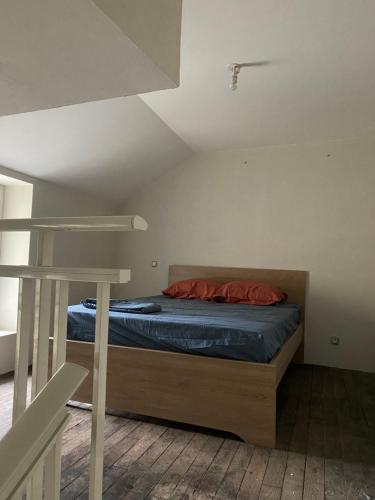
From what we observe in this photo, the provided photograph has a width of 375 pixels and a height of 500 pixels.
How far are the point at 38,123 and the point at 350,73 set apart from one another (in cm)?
226

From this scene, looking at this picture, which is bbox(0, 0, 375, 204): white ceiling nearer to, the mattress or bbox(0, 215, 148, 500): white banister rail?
the mattress

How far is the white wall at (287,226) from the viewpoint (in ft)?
12.0

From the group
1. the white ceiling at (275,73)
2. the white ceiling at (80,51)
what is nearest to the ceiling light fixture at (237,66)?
the white ceiling at (275,73)

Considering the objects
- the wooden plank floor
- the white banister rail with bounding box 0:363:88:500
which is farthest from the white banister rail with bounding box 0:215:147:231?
the wooden plank floor

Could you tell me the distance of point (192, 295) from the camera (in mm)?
3918

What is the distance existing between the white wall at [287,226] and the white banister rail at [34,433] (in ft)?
11.9

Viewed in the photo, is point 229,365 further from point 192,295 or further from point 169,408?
point 192,295

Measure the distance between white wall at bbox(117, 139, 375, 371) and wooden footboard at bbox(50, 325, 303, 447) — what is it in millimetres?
1601

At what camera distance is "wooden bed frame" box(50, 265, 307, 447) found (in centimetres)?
200

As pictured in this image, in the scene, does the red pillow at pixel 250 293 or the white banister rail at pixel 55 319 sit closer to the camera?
the white banister rail at pixel 55 319

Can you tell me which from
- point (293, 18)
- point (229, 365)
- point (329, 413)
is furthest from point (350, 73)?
point (329, 413)

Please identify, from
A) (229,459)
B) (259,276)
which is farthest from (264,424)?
(259,276)

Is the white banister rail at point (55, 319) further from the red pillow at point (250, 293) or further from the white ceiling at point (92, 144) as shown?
the red pillow at point (250, 293)

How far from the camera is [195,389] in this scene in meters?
2.13
